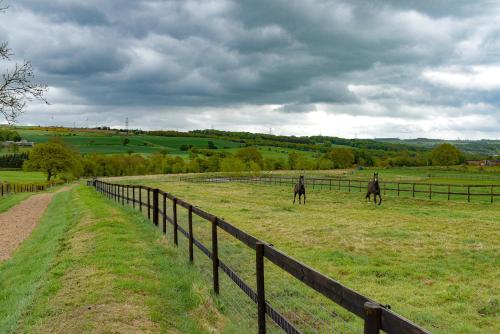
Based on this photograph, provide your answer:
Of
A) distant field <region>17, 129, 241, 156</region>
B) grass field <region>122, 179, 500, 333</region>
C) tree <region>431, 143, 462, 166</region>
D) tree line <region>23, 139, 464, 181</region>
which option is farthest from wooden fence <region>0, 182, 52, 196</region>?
tree <region>431, 143, 462, 166</region>

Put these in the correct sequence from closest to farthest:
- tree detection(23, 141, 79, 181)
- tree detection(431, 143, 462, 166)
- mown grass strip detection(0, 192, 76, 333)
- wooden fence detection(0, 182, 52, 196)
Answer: mown grass strip detection(0, 192, 76, 333)
wooden fence detection(0, 182, 52, 196)
tree detection(23, 141, 79, 181)
tree detection(431, 143, 462, 166)

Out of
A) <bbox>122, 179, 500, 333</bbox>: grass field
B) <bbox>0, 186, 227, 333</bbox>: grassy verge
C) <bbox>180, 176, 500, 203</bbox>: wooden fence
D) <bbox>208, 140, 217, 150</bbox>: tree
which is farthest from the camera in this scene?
<bbox>208, 140, 217, 150</bbox>: tree

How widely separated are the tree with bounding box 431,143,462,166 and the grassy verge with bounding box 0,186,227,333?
5437 inches

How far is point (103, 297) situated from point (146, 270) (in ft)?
5.92

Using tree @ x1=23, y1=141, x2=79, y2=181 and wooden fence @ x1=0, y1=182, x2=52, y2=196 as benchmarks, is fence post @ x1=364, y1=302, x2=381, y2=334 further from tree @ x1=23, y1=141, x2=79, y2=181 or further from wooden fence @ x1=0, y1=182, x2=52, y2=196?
tree @ x1=23, y1=141, x2=79, y2=181

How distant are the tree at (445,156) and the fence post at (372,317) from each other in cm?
14481

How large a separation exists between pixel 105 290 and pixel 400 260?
25.2 ft

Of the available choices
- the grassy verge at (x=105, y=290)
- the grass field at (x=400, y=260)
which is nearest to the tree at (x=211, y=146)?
the grass field at (x=400, y=260)

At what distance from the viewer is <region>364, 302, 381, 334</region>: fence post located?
9.52ft

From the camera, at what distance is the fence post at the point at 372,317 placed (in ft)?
9.52

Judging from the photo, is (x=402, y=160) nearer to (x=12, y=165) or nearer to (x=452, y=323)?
(x=12, y=165)

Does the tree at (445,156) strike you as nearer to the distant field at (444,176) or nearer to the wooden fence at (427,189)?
the distant field at (444,176)

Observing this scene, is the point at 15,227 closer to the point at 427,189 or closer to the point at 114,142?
the point at 427,189

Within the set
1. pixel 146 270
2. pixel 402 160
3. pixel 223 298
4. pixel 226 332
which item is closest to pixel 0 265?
pixel 146 270
